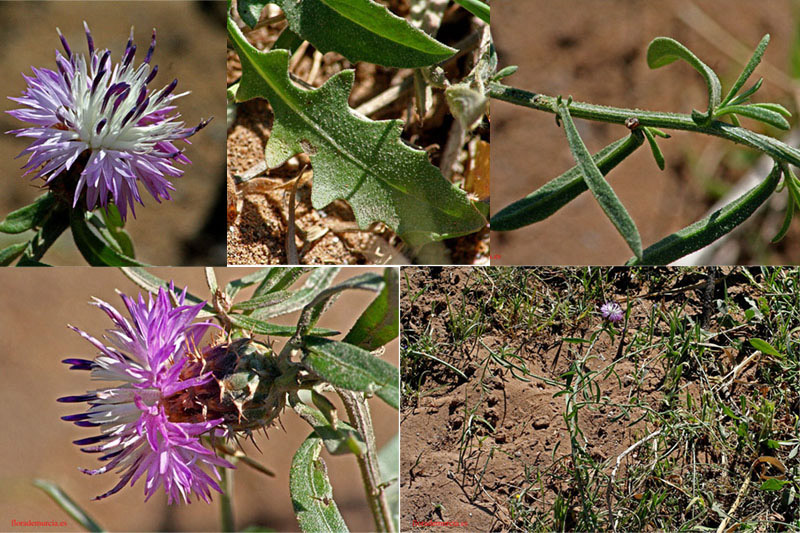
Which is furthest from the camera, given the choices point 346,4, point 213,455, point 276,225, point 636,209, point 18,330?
point 636,209

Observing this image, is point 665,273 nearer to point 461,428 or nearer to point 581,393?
point 581,393

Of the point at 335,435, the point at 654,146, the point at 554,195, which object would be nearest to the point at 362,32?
the point at 554,195

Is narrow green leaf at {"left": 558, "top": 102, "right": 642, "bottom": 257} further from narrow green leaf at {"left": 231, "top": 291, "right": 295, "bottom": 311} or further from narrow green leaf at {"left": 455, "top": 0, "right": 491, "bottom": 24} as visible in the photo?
narrow green leaf at {"left": 231, "top": 291, "right": 295, "bottom": 311}

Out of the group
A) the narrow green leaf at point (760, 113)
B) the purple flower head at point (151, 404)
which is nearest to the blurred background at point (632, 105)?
the narrow green leaf at point (760, 113)

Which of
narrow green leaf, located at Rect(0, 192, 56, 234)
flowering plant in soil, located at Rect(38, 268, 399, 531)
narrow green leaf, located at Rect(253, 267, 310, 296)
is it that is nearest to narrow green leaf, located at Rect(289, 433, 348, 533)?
flowering plant in soil, located at Rect(38, 268, 399, 531)

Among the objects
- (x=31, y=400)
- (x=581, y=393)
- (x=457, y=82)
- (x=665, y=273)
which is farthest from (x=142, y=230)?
(x=665, y=273)

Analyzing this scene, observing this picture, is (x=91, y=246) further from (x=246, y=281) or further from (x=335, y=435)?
(x=335, y=435)
